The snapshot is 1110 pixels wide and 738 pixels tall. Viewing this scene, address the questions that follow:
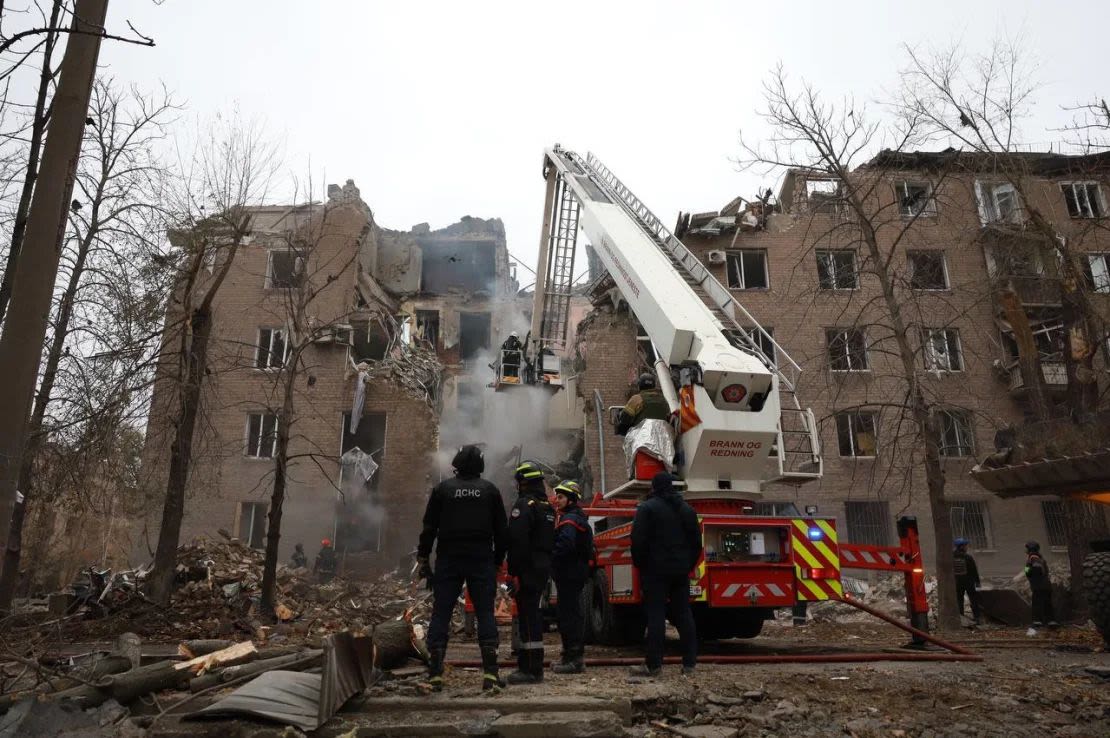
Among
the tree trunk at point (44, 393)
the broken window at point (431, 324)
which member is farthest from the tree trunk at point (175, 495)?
the broken window at point (431, 324)

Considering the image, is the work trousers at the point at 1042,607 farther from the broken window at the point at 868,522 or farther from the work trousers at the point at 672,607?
the work trousers at the point at 672,607

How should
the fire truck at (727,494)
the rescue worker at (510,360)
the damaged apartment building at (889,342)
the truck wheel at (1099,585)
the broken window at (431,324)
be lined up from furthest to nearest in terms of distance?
the broken window at (431,324), the damaged apartment building at (889,342), the rescue worker at (510,360), the fire truck at (727,494), the truck wheel at (1099,585)

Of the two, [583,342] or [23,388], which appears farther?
[583,342]

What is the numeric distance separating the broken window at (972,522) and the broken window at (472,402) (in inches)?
577

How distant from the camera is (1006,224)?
15.0 meters

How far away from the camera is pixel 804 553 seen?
7730 millimetres

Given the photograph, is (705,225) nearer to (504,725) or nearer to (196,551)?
(196,551)

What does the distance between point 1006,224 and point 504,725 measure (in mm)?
15443

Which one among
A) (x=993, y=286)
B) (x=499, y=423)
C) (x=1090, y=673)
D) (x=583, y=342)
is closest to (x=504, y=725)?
(x=1090, y=673)

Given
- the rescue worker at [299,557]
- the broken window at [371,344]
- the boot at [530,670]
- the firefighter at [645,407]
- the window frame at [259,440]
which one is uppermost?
the broken window at [371,344]

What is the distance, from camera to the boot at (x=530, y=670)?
5.55 metres

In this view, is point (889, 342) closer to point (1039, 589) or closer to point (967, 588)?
point (967, 588)

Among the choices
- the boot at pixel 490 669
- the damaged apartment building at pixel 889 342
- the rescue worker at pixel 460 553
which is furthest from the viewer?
the damaged apartment building at pixel 889 342

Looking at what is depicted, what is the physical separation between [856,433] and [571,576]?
54.8ft
